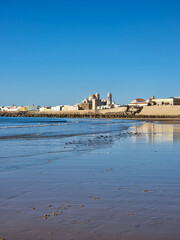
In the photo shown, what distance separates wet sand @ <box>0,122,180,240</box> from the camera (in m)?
3.84

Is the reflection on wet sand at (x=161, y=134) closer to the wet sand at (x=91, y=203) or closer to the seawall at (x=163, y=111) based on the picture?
the wet sand at (x=91, y=203)

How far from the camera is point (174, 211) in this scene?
4.59 meters

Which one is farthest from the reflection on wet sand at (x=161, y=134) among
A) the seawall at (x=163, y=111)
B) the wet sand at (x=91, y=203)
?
the seawall at (x=163, y=111)

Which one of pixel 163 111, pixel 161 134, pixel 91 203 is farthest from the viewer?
pixel 163 111

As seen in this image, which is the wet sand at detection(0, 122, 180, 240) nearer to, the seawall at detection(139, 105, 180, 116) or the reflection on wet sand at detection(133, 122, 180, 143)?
the reflection on wet sand at detection(133, 122, 180, 143)

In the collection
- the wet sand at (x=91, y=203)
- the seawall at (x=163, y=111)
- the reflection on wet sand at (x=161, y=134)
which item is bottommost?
the reflection on wet sand at (x=161, y=134)

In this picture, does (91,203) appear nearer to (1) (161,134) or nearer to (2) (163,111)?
(1) (161,134)

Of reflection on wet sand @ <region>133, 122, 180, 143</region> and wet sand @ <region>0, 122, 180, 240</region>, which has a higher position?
wet sand @ <region>0, 122, 180, 240</region>

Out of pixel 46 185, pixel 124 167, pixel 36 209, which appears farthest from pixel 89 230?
pixel 124 167

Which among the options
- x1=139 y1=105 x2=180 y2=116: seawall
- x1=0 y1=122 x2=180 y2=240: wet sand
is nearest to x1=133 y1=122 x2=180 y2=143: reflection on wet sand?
x1=0 y1=122 x2=180 y2=240: wet sand

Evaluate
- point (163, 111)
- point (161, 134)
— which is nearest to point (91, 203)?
A: point (161, 134)

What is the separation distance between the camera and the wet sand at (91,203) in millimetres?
3840

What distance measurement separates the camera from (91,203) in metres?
A: 5.02

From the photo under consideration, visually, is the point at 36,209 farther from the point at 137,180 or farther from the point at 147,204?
the point at 137,180
